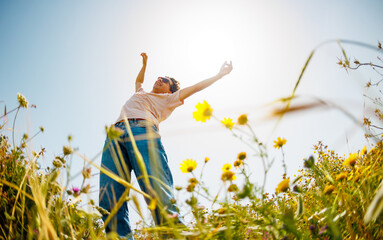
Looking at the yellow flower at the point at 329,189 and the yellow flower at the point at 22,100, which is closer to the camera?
the yellow flower at the point at 329,189

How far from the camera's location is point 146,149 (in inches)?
65.1

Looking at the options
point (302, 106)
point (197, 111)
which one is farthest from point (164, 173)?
point (302, 106)

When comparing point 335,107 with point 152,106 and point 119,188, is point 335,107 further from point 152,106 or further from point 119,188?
point 152,106

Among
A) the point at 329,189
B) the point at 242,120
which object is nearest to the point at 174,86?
the point at 242,120

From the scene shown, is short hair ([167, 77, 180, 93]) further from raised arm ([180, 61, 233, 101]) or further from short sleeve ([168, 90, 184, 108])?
raised arm ([180, 61, 233, 101])

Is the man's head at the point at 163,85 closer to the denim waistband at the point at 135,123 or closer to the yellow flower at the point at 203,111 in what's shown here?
the denim waistband at the point at 135,123

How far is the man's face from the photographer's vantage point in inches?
94.4

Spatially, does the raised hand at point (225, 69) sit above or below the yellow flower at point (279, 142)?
above

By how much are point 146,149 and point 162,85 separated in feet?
3.13

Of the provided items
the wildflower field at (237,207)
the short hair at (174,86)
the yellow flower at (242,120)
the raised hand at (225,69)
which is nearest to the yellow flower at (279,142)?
the wildflower field at (237,207)

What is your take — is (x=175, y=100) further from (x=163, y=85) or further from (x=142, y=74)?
(x=142, y=74)

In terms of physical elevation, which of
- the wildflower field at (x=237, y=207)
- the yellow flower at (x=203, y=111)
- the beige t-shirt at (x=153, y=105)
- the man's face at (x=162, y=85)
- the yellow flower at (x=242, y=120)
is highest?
the man's face at (x=162, y=85)

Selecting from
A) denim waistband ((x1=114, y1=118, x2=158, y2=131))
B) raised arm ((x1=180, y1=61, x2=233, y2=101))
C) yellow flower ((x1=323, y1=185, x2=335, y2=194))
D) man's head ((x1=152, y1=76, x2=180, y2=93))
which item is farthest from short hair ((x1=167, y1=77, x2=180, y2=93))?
yellow flower ((x1=323, y1=185, x2=335, y2=194))

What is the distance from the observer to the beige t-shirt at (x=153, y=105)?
→ 76.0 inches
